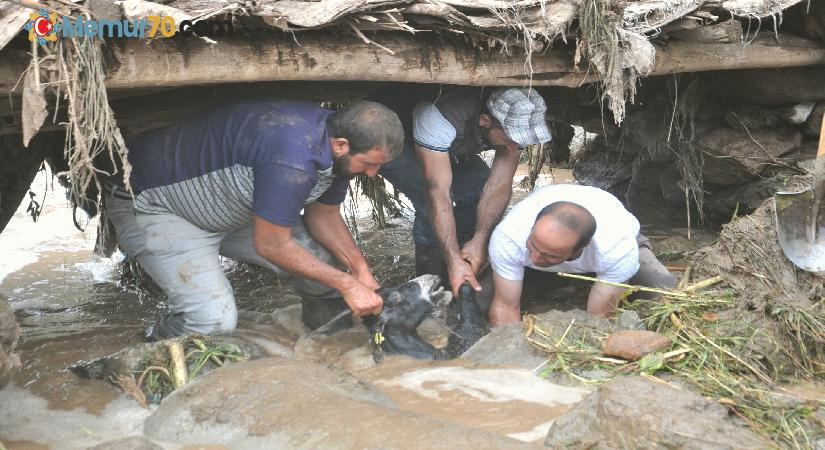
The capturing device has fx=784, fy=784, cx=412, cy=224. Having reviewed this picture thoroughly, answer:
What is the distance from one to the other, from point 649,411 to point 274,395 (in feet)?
4.29

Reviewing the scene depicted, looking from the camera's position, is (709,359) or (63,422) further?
(709,359)

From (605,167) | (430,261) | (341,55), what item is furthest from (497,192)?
(605,167)

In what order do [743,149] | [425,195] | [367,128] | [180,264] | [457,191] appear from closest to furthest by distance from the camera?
[367,128] < [180,264] < [425,195] < [457,191] < [743,149]

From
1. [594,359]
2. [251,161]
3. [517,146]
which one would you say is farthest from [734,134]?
[251,161]

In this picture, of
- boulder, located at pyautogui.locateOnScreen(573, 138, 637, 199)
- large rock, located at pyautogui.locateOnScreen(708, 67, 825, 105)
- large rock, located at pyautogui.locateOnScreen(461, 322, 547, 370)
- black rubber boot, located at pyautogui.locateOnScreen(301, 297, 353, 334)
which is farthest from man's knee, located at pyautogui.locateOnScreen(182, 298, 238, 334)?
boulder, located at pyautogui.locateOnScreen(573, 138, 637, 199)

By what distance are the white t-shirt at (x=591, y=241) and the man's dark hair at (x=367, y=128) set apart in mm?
828

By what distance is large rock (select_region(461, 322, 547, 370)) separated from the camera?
358 centimetres

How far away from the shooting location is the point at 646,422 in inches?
94.2

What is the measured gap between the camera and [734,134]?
5.33m

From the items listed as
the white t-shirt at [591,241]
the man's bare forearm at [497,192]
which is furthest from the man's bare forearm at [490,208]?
the white t-shirt at [591,241]

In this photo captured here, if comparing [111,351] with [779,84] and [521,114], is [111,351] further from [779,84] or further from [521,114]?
[779,84]

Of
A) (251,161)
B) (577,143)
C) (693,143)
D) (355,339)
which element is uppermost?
(251,161)

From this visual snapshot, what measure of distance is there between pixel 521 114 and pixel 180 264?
6.23 feet

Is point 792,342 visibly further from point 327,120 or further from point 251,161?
point 251,161
